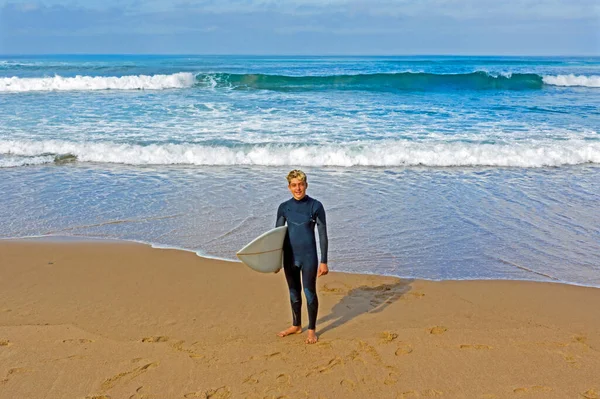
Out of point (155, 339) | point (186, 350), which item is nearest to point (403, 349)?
point (186, 350)

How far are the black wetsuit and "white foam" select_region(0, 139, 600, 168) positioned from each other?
23.2ft

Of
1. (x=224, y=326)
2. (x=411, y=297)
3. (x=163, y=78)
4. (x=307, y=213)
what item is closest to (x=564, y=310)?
(x=411, y=297)

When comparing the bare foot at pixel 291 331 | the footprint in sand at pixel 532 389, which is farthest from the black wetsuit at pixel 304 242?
the footprint in sand at pixel 532 389

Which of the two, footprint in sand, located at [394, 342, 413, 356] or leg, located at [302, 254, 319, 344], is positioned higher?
leg, located at [302, 254, 319, 344]

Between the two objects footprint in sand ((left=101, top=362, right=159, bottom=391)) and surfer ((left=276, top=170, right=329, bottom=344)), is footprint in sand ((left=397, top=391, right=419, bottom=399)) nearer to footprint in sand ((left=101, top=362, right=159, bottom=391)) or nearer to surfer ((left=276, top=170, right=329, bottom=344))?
surfer ((left=276, top=170, right=329, bottom=344))

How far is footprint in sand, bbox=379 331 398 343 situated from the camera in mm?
4145

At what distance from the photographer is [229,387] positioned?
3.54 m

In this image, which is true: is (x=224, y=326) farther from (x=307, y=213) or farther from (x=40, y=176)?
(x=40, y=176)

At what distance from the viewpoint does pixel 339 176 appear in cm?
1009

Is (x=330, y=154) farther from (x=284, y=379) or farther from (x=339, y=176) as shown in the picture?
(x=284, y=379)

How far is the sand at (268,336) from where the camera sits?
11.7ft

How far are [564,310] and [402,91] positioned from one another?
23069 millimetres

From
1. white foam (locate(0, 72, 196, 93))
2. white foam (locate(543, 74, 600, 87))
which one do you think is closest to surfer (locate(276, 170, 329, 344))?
white foam (locate(0, 72, 196, 93))

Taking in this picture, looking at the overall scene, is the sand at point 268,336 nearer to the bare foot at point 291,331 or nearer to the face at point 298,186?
the bare foot at point 291,331
